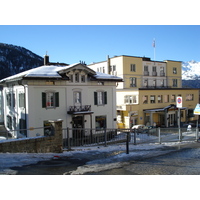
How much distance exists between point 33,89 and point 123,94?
1778cm

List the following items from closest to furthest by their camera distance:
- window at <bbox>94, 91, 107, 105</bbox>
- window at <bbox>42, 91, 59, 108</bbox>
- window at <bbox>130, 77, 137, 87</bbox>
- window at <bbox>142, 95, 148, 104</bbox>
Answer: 1. window at <bbox>42, 91, 59, 108</bbox>
2. window at <bbox>94, 91, 107, 105</bbox>
3. window at <bbox>142, 95, 148, 104</bbox>
4. window at <bbox>130, 77, 137, 87</bbox>

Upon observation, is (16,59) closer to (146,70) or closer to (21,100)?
(146,70)

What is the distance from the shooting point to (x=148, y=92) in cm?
3538

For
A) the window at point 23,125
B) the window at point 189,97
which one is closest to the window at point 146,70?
the window at point 189,97

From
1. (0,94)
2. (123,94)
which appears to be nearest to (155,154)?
(123,94)

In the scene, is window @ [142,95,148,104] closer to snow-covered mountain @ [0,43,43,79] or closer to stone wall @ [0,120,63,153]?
stone wall @ [0,120,63,153]

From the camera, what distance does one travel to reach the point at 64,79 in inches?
907

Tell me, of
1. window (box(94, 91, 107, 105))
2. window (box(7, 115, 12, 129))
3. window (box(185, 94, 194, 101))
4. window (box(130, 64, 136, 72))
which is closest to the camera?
window (box(94, 91, 107, 105))

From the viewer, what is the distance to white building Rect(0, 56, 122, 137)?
21.8m

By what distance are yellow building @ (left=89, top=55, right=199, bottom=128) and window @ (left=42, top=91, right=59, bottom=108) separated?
13241 mm

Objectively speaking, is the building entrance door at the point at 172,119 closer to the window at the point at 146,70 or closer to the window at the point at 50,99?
the window at the point at 146,70

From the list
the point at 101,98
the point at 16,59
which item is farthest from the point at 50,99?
the point at 16,59

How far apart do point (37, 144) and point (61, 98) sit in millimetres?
11826

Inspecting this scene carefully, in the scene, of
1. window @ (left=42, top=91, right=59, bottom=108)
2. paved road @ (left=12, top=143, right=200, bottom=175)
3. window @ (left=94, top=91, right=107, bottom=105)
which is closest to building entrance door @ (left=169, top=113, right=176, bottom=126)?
window @ (left=94, top=91, right=107, bottom=105)
